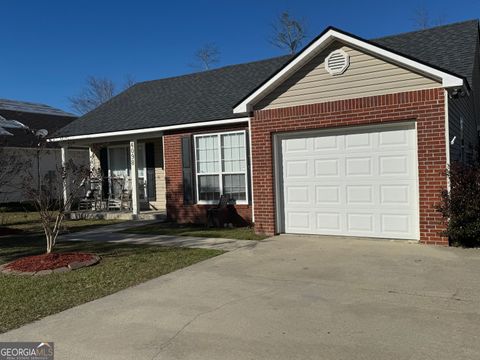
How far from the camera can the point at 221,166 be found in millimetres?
12750

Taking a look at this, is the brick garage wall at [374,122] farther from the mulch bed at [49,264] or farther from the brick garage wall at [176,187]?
the mulch bed at [49,264]

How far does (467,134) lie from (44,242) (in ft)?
35.3

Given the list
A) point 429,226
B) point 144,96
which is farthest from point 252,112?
point 144,96

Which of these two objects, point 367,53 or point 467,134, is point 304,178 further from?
point 467,134

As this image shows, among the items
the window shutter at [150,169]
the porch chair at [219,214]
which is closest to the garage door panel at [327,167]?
the porch chair at [219,214]

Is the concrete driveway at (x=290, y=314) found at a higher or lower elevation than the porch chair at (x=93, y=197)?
lower

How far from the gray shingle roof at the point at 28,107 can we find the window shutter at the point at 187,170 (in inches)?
811

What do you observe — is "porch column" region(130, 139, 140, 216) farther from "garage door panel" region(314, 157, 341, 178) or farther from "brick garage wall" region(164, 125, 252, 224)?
"garage door panel" region(314, 157, 341, 178)

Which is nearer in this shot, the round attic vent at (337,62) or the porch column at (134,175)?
the round attic vent at (337,62)

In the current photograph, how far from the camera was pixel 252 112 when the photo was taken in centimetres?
1059

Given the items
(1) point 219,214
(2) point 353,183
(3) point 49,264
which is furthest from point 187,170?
(3) point 49,264

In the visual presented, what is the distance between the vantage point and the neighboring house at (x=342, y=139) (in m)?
8.52

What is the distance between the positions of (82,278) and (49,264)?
1082mm

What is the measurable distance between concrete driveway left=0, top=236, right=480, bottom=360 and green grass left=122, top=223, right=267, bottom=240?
2.91 meters
